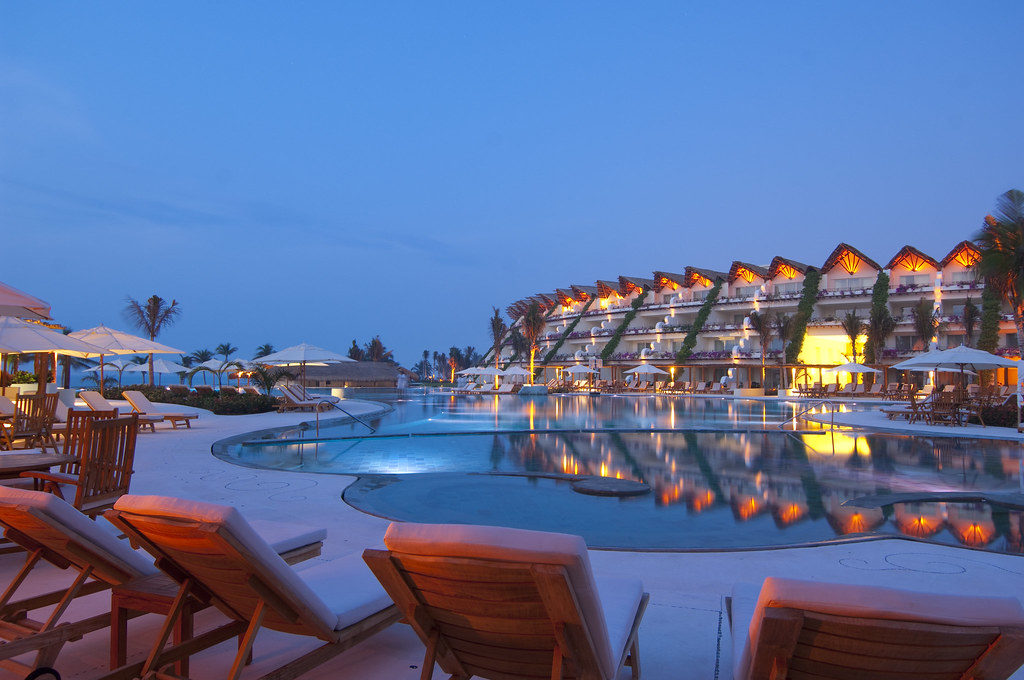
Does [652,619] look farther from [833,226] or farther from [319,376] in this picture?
[833,226]

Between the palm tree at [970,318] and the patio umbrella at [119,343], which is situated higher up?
the palm tree at [970,318]

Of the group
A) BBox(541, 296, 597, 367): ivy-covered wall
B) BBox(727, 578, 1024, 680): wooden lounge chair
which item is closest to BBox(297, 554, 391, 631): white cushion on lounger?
BBox(727, 578, 1024, 680): wooden lounge chair

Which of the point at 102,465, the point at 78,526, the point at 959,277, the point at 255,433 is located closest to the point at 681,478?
the point at 102,465

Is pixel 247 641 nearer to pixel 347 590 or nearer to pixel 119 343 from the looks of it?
pixel 347 590

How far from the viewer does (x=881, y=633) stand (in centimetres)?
148

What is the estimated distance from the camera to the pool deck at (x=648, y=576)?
2.68 metres

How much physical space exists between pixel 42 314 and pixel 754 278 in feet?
173

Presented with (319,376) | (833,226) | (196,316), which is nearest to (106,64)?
(319,376)

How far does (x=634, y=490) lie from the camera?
7.14 metres

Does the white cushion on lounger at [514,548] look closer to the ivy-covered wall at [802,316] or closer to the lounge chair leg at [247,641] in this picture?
the lounge chair leg at [247,641]

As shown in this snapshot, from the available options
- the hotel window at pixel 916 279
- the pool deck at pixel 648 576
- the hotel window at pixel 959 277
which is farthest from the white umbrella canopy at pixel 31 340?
the hotel window at pixel 916 279

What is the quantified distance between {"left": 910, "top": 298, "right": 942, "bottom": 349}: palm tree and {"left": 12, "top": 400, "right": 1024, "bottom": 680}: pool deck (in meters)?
39.9

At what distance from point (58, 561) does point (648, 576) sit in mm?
3041

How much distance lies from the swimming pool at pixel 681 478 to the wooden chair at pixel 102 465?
2.22m
